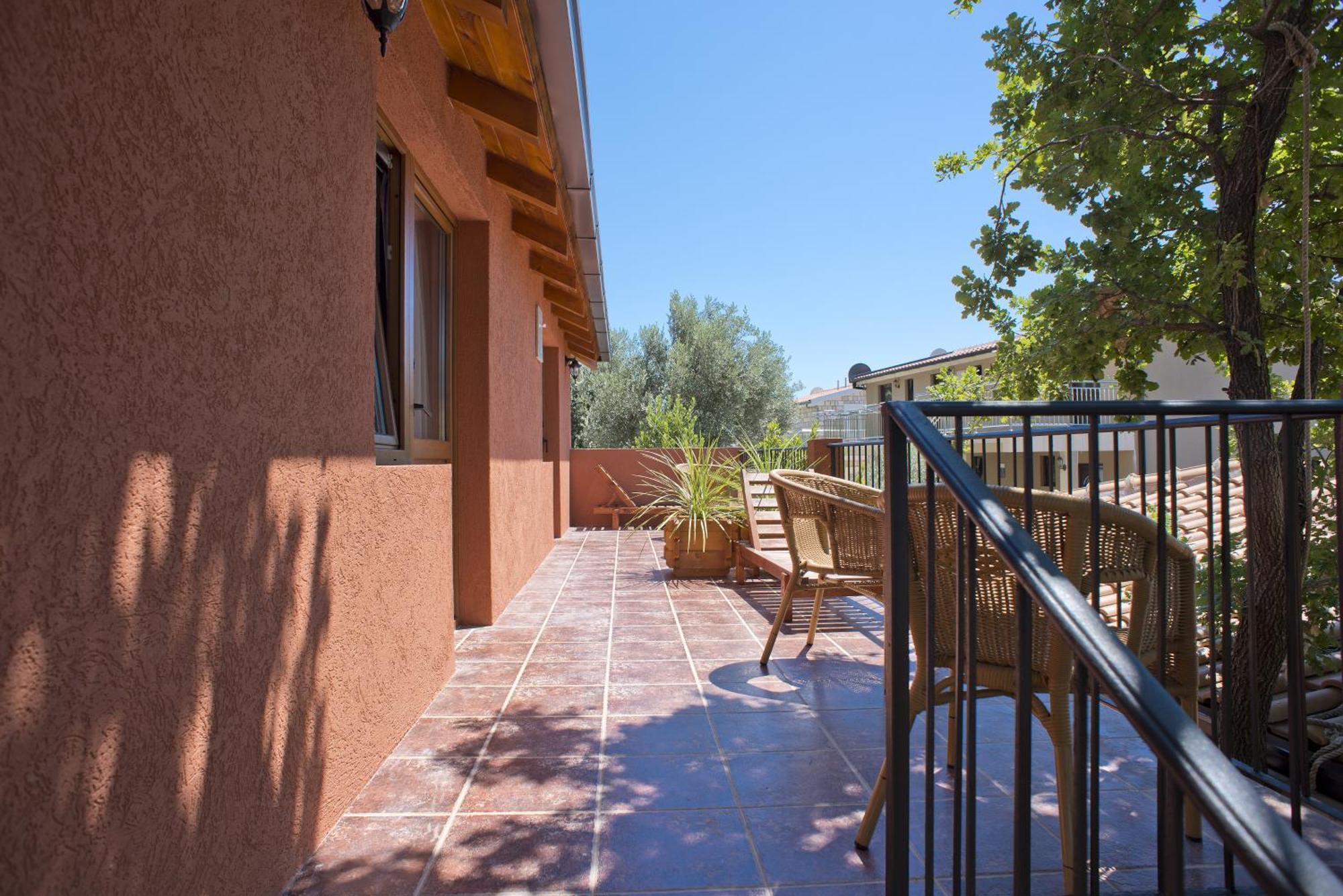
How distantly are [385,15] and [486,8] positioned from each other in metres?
0.48

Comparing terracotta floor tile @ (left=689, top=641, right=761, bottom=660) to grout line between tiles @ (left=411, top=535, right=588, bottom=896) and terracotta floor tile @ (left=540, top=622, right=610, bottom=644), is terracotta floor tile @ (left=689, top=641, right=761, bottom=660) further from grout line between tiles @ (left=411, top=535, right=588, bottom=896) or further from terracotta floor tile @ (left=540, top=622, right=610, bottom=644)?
grout line between tiles @ (left=411, top=535, right=588, bottom=896)

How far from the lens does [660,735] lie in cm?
289

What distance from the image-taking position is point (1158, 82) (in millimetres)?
3238

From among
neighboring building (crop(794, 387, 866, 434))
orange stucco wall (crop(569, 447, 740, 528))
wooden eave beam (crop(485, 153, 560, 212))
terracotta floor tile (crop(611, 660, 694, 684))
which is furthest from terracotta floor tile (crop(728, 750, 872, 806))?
orange stucco wall (crop(569, 447, 740, 528))

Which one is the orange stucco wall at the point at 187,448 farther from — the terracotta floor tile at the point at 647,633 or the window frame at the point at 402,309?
the terracotta floor tile at the point at 647,633

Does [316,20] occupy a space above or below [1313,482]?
above

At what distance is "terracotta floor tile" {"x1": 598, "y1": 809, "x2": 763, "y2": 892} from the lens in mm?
1942

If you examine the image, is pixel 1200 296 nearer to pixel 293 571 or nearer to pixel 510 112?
pixel 510 112

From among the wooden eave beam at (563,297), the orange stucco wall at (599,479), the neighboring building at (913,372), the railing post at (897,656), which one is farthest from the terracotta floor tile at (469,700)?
the neighboring building at (913,372)

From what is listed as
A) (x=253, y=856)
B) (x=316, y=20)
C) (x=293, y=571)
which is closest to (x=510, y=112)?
(x=316, y=20)

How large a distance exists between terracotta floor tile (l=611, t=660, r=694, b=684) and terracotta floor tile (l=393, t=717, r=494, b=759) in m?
0.74

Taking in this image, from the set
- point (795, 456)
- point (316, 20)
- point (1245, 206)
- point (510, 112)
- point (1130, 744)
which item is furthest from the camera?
point (795, 456)

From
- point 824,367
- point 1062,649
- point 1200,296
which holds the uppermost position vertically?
point 824,367

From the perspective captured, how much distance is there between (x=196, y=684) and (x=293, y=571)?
1.51ft
